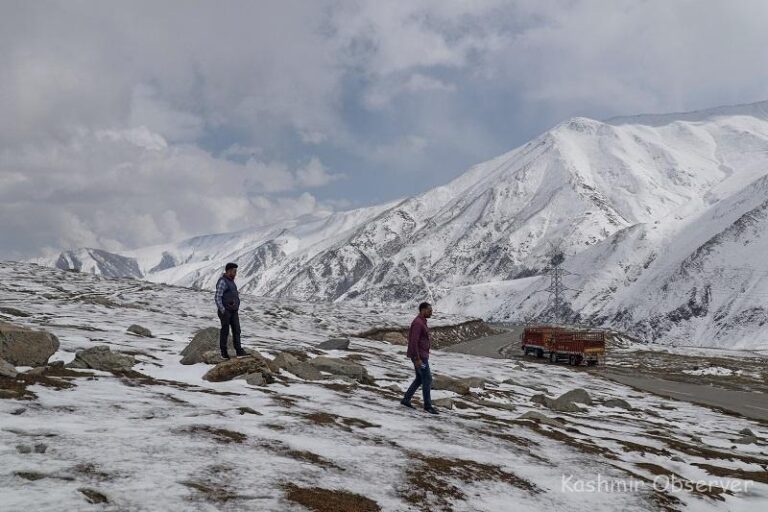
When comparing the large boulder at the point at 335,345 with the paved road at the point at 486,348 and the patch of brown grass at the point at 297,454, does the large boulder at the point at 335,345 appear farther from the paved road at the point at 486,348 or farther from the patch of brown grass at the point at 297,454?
the paved road at the point at 486,348

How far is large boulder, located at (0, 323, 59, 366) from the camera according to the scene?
44.5 feet

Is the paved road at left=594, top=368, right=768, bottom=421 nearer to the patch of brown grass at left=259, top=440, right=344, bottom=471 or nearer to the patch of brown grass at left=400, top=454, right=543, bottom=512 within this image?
the patch of brown grass at left=400, top=454, right=543, bottom=512

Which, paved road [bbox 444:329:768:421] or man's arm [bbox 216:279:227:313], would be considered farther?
paved road [bbox 444:329:768:421]

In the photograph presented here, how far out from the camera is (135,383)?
1394 cm

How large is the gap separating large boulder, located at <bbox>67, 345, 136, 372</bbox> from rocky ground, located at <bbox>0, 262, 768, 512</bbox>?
4 centimetres

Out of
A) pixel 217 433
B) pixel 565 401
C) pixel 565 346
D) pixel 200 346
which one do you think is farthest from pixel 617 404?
pixel 565 346

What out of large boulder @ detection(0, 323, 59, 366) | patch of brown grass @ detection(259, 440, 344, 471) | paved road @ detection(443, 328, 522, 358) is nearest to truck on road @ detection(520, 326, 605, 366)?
paved road @ detection(443, 328, 522, 358)

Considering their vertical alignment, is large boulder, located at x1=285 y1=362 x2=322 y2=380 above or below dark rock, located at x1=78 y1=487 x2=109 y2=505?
below

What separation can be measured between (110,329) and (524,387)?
19.5 metres

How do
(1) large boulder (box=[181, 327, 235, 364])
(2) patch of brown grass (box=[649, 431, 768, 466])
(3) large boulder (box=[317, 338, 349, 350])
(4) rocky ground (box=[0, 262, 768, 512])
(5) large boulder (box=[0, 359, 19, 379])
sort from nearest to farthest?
(4) rocky ground (box=[0, 262, 768, 512])
(5) large boulder (box=[0, 359, 19, 379])
(2) patch of brown grass (box=[649, 431, 768, 466])
(1) large boulder (box=[181, 327, 235, 364])
(3) large boulder (box=[317, 338, 349, 350])

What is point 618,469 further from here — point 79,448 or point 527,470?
point 79,448

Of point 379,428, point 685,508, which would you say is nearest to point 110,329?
point 379,428

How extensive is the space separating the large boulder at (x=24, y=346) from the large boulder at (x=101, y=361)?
2.69 ft

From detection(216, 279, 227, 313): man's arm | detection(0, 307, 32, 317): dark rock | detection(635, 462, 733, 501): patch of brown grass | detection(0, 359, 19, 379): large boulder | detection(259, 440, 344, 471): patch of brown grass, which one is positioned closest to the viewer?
detection(259, 440, 344, 471): patch of brown grass
